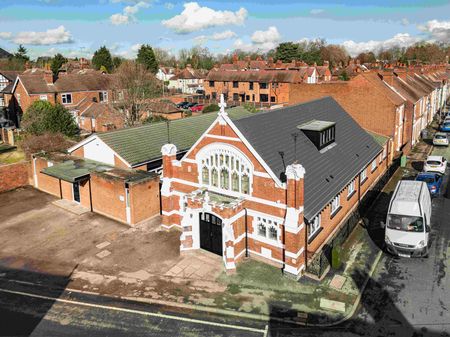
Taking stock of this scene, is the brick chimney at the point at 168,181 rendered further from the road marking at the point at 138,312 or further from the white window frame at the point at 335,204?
the white window frame at the point at 335,204

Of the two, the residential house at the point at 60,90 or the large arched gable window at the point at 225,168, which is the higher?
the residential house at the point at 60,90

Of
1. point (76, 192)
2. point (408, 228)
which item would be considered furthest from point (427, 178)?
point (76, 192)

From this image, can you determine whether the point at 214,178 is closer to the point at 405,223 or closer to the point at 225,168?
the point at 225,168

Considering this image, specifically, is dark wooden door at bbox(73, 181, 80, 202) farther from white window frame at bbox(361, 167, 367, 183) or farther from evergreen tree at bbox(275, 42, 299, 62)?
evergreen tree at bbox(275, 42, 299, 62)

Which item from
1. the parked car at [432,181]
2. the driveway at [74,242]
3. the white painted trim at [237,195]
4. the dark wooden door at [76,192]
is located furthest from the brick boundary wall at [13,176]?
the parked car at [432,181]

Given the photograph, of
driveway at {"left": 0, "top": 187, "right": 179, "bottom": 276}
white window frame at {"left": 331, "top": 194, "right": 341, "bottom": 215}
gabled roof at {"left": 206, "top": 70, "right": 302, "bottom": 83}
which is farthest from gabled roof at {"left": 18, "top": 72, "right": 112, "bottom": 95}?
white window frame at {"left": 331, "top": 194, "right": 341, "bottom": 215}

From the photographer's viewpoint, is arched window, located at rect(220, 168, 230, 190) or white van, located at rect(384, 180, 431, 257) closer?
white van, located at rect(384, 180, 431, 257)
